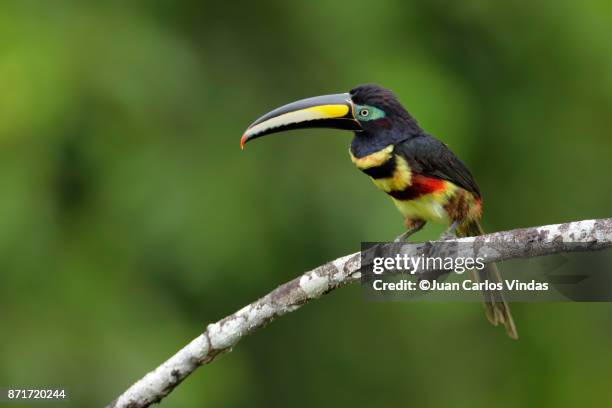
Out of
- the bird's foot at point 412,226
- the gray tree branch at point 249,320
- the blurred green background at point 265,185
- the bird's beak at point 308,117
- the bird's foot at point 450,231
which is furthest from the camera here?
the blurred green background at point 265,185

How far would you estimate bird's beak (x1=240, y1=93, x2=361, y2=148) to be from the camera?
4.62 m

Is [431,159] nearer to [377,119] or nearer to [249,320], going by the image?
[377,119]

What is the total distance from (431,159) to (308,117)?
502 millimetres

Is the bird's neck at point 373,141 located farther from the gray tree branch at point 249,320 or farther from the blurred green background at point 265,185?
the blurred green background at point 265,185

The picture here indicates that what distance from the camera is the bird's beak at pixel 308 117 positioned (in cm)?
462

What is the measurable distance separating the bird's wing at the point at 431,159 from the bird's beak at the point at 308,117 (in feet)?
0.71

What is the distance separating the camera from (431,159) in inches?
183

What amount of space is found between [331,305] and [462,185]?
2721 mm

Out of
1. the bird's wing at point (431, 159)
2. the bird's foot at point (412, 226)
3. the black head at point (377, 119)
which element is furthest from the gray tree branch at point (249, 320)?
the bird's foot at point (412, 226)

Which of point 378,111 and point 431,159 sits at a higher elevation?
point 378,111

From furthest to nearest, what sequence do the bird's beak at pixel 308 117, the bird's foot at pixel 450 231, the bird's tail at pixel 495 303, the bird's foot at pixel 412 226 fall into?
the bird's foot at pixel 412 226
the bird's tail at pixel 495 303
the bird's foot at pixel 450 231
the bird's beak at pixel 308 117

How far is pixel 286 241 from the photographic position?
668cm

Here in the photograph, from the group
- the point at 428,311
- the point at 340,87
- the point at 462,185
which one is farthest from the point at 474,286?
the point at 340,87

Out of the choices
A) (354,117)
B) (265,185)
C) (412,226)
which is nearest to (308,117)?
(354,117)
